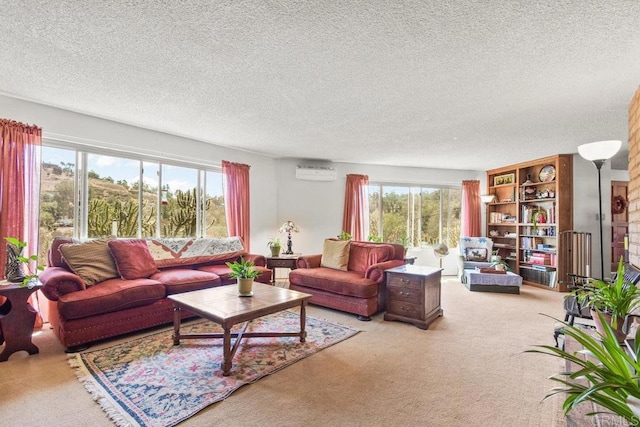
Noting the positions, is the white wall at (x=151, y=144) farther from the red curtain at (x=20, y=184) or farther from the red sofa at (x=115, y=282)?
the red sofa at (x=115, y=282)

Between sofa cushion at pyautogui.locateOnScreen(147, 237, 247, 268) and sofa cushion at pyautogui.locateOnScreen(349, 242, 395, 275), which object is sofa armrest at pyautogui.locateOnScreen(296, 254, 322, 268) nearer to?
sofa cushion at pyautogui.locateOnScreen(349, 242, 395, 275)

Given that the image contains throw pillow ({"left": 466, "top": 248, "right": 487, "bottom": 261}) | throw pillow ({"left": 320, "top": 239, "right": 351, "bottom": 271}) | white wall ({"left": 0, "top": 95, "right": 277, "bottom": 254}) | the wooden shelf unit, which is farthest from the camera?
throw pillow ({"left": 466, "top": 248, "right": 487, "bottom": 261})

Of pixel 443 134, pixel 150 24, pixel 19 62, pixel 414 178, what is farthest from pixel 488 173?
pixel 19 62

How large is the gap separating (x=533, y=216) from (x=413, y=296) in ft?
13.3

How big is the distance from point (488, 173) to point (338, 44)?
613 centimetres

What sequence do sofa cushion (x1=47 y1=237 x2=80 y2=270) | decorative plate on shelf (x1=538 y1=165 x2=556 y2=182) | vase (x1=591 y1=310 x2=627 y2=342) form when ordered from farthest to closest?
decorative plate on shelf (x1=538 y1=165 x2=556 y2=182) → sofa cushion (x1=47 y1=237 x2=80 y2=270) → vase (x1=591 y1=310 x2=627 y2=342)

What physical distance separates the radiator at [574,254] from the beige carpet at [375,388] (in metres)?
2.84

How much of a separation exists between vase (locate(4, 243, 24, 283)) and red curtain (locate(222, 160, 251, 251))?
2.65m

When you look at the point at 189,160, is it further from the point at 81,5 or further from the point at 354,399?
the point at 354,399

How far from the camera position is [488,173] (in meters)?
6.91

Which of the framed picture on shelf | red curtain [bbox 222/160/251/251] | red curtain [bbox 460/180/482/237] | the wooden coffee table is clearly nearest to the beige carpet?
the wooden coffee table

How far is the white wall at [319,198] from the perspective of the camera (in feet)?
19.4

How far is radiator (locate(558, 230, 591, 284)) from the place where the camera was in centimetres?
512

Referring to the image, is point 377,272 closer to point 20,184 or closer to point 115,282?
point 115,282
